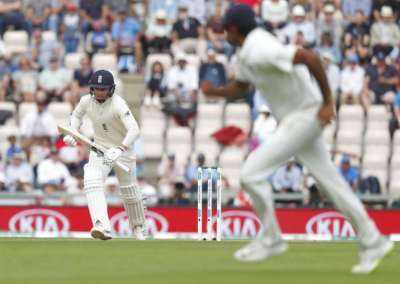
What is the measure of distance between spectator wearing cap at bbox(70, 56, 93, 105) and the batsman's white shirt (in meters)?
6.99

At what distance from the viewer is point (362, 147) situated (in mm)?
22203

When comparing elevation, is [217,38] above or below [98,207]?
above

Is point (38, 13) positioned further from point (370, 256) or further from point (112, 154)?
point (370, 256)

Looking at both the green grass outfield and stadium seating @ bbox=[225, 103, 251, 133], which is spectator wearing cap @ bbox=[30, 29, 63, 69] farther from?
the green grass outfield

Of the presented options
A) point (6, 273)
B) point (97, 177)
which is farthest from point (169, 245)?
point (6, 273)

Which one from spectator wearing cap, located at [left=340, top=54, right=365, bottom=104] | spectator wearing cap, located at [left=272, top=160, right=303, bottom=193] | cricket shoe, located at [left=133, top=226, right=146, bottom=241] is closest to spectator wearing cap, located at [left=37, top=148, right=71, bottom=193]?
spectator wearing cap, located at [left=272, top=160, right=303, bottom=193]

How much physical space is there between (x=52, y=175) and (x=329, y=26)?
18.3ft

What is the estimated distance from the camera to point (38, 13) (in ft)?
82.0

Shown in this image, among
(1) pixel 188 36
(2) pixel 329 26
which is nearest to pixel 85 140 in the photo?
(1) pixel 188 36

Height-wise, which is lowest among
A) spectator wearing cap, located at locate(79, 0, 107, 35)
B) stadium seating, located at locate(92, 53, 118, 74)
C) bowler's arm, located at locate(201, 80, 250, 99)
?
bowler's arm, located at locate(201, 80, 250, 99)

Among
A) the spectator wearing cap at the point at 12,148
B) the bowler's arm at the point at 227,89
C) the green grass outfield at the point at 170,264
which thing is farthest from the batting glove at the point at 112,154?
the spectator wearing cap at the point at 12,148

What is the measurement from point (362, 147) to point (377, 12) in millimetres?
3084

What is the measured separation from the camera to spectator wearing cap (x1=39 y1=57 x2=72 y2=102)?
910 inches

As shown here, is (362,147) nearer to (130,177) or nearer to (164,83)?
(164,83)
